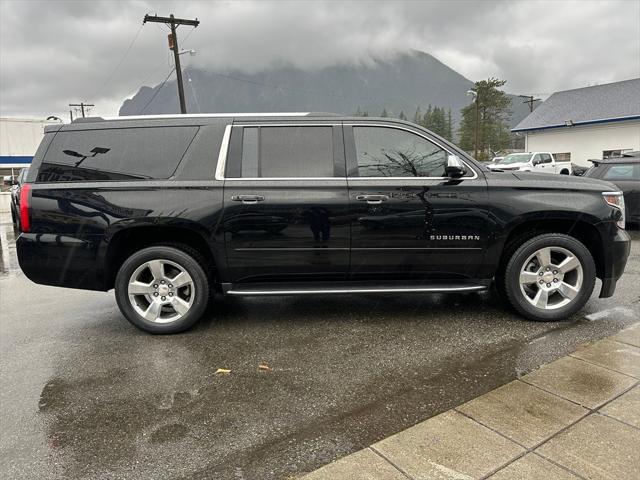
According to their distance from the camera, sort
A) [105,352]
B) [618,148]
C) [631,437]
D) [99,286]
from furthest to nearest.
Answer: [618,148]
[99,286]
[105,352]
[631,437]

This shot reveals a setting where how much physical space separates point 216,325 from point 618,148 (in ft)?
115

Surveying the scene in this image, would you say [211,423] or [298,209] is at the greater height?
[298,209]

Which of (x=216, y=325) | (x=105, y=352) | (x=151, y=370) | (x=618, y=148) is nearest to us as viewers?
(x=151, y=370)

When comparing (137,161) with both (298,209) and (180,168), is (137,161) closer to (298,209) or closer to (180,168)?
(180,168)

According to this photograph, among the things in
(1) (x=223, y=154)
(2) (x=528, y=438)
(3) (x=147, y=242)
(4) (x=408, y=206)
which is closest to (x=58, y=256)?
(3) (x=147, y=242)

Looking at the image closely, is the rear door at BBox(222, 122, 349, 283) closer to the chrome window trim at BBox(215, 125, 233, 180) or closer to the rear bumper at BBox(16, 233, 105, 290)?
the chrome window trim at BBox(215, 125, 233, 180)

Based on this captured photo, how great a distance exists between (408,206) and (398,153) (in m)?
0.51

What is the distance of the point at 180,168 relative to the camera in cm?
425

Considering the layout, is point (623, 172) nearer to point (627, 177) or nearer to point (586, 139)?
point (627, 177)

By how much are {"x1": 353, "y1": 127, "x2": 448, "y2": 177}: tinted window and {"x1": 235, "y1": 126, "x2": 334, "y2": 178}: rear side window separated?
1.02 ft

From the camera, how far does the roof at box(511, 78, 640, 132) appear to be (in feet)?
105

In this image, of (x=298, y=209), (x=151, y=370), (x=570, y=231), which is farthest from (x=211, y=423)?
(x=570, y=231)

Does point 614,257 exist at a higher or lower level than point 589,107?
lower

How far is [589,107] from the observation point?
A: 1359 inches
